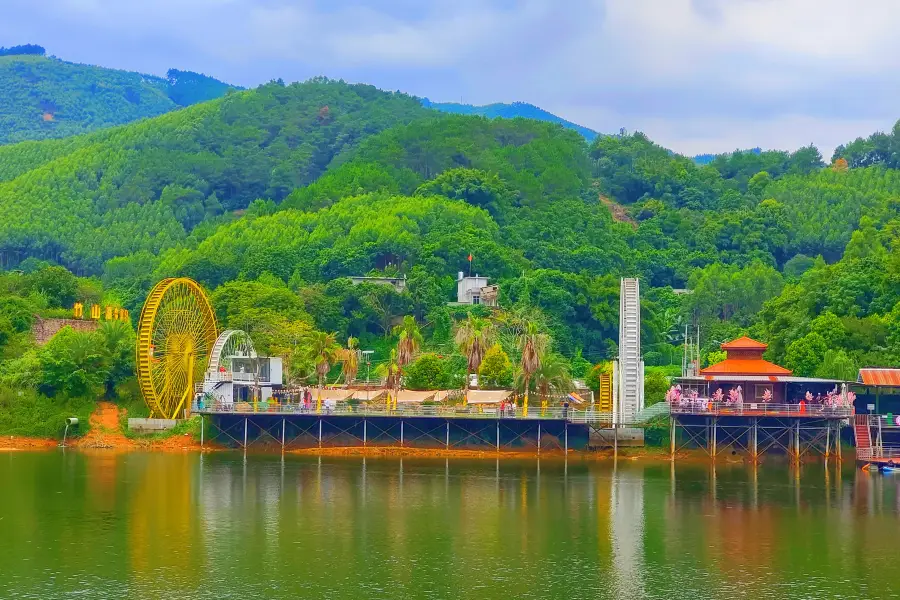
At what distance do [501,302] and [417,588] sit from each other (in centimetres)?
6942

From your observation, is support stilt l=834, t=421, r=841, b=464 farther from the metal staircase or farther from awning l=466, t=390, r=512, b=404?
awning l=466, t=390, r=512, b=404

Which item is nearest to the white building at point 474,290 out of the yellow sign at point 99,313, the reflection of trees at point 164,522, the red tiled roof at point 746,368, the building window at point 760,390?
the yellow sign at point 99,313

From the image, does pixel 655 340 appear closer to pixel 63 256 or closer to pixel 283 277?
pixel 283 277

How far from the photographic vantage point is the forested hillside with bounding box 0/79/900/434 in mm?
91250

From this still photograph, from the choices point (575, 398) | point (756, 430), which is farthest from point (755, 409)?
point (575, 398)

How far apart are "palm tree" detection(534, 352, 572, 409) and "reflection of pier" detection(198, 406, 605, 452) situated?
338 centimetres

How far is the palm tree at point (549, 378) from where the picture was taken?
77500 millimetres

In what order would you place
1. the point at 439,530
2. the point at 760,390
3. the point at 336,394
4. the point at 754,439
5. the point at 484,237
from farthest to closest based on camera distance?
the point at 484,237 → the point at 336,394 → the point at 760,390 → the point at 754,439 → the point at 439,530

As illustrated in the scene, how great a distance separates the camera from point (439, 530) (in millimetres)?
49406

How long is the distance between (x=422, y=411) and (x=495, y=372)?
9087 millimetres

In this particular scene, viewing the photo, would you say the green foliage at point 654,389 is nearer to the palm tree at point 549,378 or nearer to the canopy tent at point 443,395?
the palm tree at point 549,378

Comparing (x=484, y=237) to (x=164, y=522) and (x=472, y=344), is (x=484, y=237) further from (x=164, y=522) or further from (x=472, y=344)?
(x=164, y=522)

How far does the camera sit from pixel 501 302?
357 feet

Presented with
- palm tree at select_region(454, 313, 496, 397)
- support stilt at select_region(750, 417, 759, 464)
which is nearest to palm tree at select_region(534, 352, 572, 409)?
palm tree at select_region(454, 313, 496, 397)
